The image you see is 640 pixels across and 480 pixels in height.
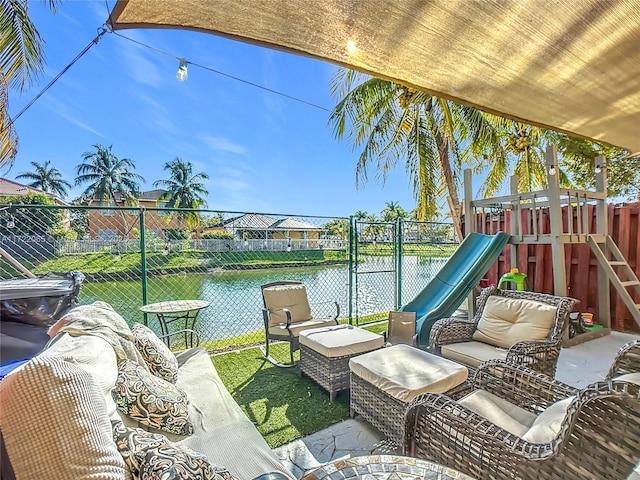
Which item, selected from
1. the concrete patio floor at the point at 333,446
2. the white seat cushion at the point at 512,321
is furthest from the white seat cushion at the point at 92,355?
the white seat cushion at the point at 512,321

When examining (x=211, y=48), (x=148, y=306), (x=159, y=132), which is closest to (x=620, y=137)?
(x=211, y=48)

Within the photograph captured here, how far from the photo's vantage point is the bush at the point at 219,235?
5.55 metres

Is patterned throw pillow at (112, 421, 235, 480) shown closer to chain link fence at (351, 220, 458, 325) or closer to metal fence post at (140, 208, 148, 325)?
metal fence post at (140, 208, 148, 325)

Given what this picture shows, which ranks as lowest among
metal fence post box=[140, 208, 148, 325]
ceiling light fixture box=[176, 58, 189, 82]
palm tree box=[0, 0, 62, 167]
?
metal fence post box=[140, 208, 148, 325]

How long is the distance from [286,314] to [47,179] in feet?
113

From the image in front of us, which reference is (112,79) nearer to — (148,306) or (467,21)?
(148,306)

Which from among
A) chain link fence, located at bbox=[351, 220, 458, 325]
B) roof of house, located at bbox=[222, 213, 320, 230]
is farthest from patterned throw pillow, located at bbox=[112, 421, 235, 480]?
chain link fence, located at bbox=[351, 220, 458, 325]

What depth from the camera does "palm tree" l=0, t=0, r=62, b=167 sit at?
3.92m

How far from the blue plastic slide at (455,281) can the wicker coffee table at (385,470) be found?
2.79 meters

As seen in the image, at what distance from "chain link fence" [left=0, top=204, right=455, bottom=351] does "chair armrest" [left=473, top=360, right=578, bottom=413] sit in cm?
288

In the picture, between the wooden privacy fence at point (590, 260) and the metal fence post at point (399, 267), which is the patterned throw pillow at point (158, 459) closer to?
the metal fence post at point (399, 267)

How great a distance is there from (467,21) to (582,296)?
510 centimetres

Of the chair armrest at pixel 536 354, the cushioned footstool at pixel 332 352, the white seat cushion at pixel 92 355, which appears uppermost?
the white seat cushion at pixel 92 355

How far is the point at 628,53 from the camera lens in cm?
192
